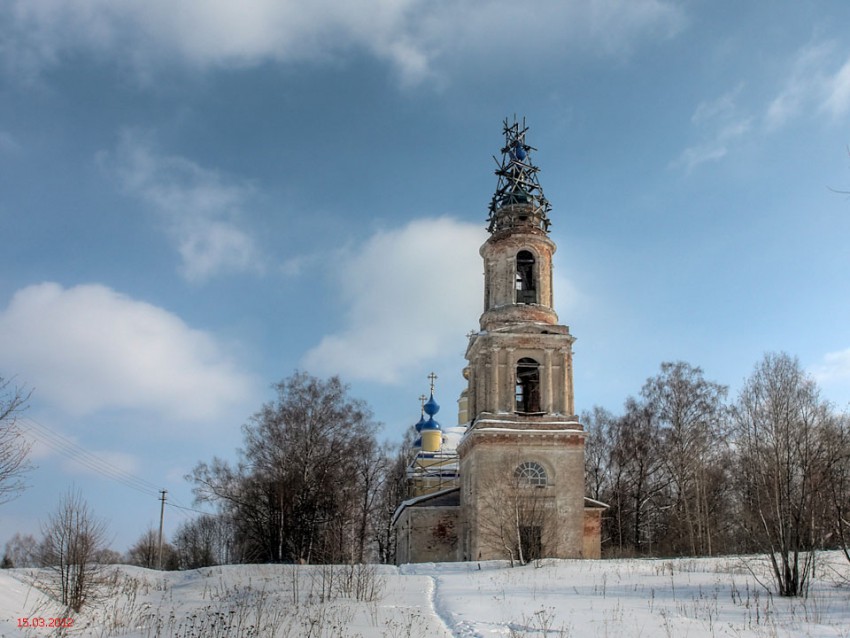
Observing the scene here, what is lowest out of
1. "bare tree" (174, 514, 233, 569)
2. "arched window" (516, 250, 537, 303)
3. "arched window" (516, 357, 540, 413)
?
"bare tree" (174, 514, 233, 569)

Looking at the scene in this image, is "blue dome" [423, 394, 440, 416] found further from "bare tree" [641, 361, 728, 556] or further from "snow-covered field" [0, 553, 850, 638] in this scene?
"snow-covered field" [0, 553, 850, 638]

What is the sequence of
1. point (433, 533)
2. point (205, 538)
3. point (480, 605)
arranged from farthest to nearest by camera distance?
Answer: point (205, 538)
point (433, 533)
point (480, 605)

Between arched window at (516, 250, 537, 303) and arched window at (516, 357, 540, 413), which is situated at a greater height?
arched window at (516, 250, 537, 303)

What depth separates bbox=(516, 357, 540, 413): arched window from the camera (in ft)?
84.2

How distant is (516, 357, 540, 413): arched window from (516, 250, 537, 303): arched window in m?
2.34

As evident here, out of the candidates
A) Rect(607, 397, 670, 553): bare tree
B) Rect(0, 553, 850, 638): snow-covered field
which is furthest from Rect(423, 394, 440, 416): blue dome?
Rect(0, 553, 850, 638): snow-covered field

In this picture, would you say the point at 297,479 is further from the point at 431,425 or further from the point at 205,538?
the point at 205,538

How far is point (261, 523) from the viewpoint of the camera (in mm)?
29281

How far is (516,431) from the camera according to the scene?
78.0 feet

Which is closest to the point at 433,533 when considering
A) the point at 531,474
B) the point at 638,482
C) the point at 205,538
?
the point at 531,474

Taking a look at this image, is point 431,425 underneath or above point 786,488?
above

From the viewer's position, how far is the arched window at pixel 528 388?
25.7m

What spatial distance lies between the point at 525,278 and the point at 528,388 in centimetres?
373

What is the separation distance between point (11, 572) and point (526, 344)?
15.3m
